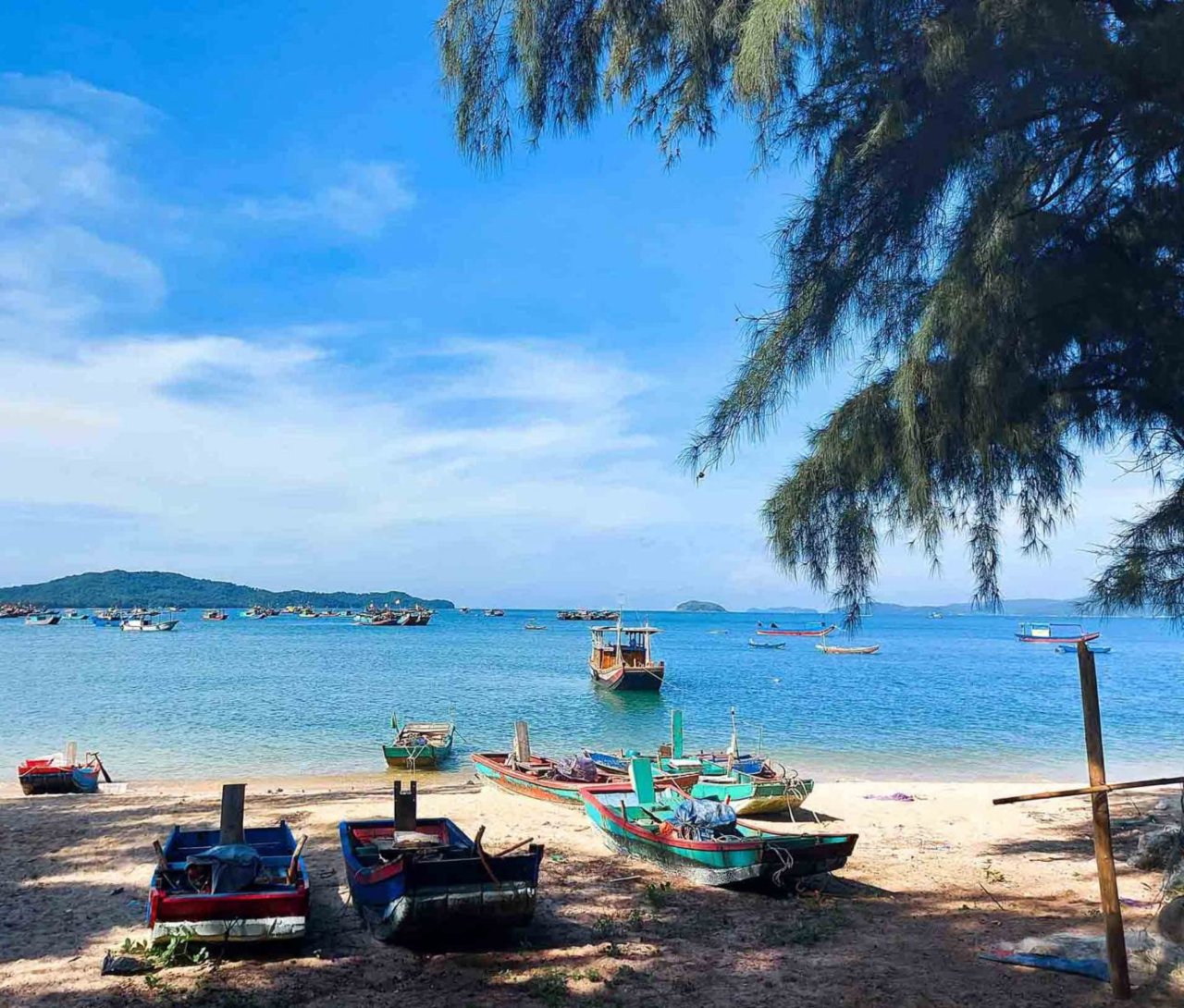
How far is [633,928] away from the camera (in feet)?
29.3

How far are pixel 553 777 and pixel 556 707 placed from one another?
73.0ft

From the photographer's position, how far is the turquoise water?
2666 cm

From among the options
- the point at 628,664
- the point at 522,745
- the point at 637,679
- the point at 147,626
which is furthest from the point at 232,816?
the point at 147,626

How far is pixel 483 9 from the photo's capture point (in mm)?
6609

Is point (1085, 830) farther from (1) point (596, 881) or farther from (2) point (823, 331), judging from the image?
(2) point (823, 331)

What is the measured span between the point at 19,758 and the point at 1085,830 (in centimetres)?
2622

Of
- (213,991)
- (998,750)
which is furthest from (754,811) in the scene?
(998,750)

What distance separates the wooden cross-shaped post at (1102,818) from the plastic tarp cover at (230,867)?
643 cm

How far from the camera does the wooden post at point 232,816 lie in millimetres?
9648

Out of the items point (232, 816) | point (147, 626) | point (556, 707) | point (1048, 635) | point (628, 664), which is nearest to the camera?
point (232, 816)

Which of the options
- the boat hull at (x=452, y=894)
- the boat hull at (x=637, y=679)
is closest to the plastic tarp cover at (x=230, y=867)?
the boat hull at (x=452, y=894)

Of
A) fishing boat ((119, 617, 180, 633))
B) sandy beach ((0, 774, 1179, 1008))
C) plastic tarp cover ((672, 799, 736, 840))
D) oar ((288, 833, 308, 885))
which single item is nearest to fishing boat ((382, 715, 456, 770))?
sandy beach ((0, 774, 1179, 1008))

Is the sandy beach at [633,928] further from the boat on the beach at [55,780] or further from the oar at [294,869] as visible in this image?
the boat on the beach at [55,780]

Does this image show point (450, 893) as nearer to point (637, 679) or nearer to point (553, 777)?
point (553, 777)
